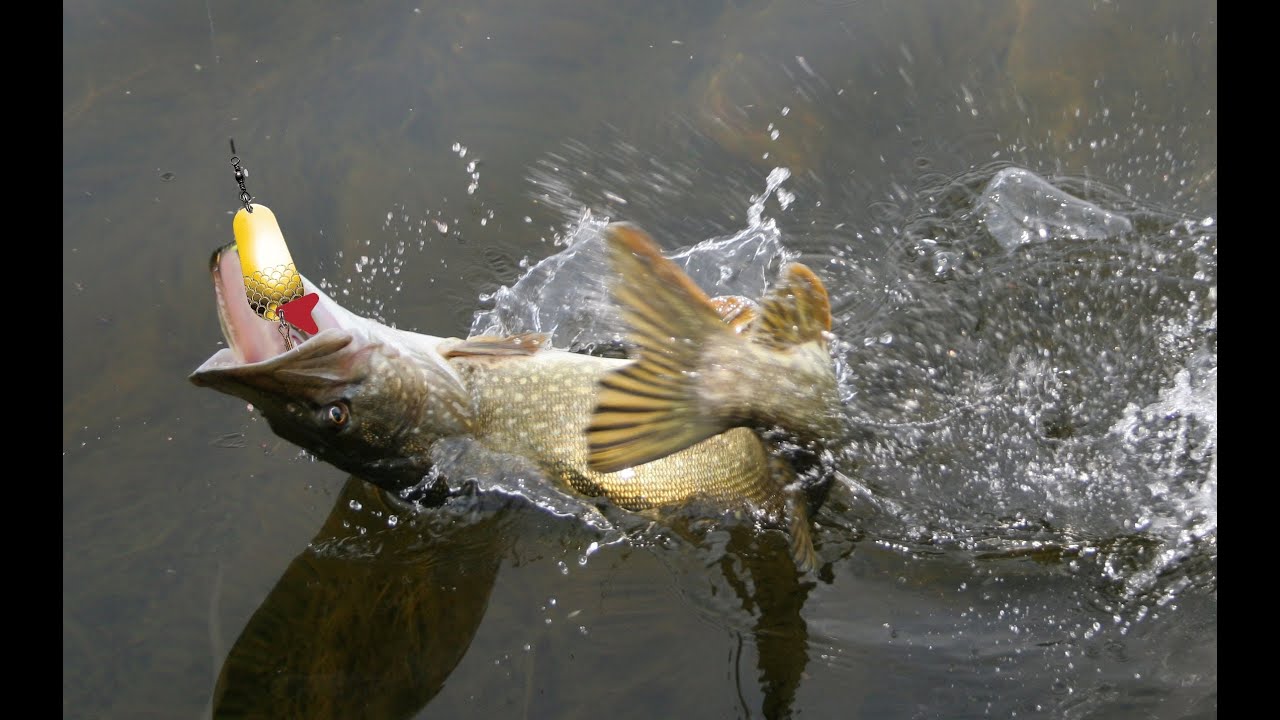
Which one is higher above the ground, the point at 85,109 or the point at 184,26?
the point at 184,26

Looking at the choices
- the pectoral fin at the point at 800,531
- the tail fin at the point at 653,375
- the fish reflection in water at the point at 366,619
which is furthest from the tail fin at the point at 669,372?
the fish reflection in water at the point at 366,619

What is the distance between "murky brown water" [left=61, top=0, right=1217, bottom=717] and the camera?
120 inches

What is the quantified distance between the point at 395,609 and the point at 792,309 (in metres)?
1.60

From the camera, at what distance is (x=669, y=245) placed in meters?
3.89

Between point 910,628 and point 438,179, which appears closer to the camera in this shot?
point 910,628

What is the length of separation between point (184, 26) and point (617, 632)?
311 centimetres

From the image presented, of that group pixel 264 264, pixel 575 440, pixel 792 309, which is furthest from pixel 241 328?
pixel 792 309

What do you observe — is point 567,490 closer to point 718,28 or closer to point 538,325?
point 538,325

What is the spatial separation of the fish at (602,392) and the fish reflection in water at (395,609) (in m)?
0.20

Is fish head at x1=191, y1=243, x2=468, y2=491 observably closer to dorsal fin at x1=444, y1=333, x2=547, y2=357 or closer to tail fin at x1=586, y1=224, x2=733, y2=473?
dorsal fin at x1=444, y1=333, x2=547, y2=357

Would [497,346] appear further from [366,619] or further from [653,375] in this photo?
[366,619]

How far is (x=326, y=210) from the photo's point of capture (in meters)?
3.90

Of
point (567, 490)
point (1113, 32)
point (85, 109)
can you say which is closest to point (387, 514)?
point (567, 490)

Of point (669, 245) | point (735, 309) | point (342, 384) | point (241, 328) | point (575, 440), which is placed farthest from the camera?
point (669, 245)
